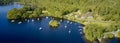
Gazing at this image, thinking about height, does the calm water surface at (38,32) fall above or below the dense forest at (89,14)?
below

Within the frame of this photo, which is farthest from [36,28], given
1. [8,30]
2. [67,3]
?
[67,3]

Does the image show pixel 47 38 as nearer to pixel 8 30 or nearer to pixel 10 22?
pixel 8 30

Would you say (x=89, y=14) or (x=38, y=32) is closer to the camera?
(x=38, y=32)

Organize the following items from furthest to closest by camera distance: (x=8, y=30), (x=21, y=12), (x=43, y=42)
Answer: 1. (x=21, y=12)
2. (x=8, y=30)
3. (x=43, y=42)

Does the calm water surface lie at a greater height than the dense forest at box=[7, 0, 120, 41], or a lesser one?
lesser

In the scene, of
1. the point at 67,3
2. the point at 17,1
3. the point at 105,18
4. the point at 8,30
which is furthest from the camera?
the point at 17,1

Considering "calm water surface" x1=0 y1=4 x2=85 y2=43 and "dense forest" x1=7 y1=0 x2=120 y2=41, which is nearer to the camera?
"calm water surface" x1=0 y1=4 x2=85 y2=43

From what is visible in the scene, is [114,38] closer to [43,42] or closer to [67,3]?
[43,42]

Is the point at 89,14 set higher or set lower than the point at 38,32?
higher

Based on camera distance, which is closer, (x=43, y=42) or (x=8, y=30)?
(x=43, y=42)

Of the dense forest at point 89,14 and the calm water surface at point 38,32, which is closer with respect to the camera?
the calm water surface at point 38,32
